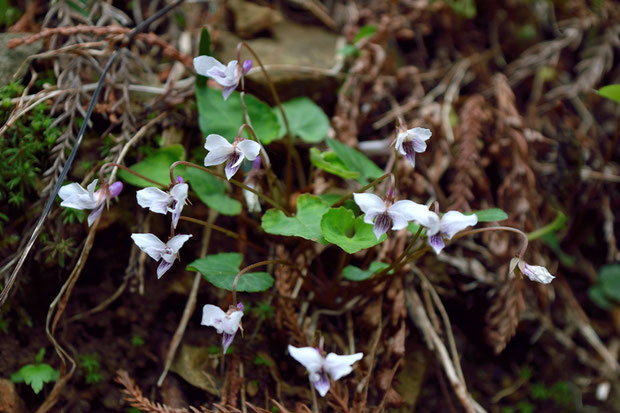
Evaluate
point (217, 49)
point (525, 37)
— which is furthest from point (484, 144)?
point (217, 49)

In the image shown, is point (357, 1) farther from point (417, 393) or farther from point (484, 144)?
point (417, 393)

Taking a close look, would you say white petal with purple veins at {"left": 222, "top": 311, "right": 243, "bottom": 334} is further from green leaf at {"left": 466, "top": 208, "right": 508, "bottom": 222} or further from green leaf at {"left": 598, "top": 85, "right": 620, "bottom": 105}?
green leaf at {"left": 598, "top": 85, "right": 620, "bottom": 105}

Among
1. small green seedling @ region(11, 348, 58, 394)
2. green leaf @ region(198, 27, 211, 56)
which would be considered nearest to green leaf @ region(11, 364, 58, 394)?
small green seedling @ region(11, 348, 58, 394)

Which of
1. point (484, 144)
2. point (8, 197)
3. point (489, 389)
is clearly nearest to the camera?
point (8, 197)

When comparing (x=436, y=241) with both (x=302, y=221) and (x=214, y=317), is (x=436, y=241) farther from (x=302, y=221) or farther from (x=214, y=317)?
(x=214, y=317)

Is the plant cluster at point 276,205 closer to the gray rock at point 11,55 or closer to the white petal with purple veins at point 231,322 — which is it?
the white petal with purple veins at point 231,322

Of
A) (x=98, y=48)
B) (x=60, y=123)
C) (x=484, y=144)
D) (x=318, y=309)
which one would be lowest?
(x=318, y=309)

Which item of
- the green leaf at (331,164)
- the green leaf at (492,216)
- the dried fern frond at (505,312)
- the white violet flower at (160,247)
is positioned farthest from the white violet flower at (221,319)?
the dried fern frond at (505,312)
